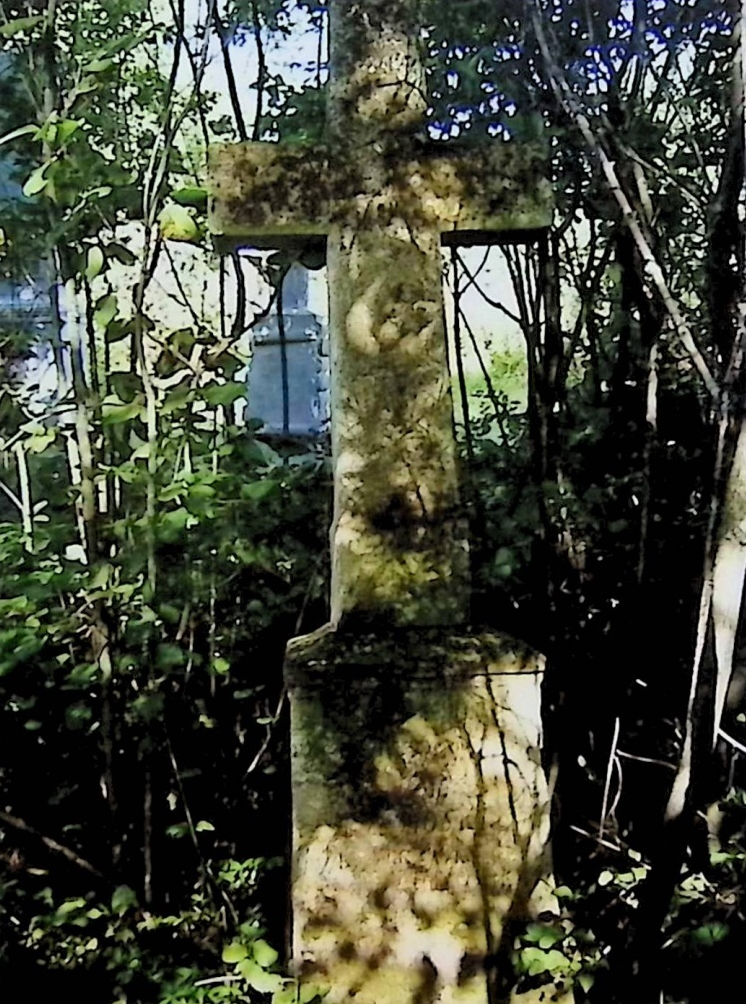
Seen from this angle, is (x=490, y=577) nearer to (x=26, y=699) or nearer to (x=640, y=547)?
(x=640, y=547)

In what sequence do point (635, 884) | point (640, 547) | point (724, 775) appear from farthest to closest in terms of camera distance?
point (640, 547) < point (724, 775) < point (635, 884)

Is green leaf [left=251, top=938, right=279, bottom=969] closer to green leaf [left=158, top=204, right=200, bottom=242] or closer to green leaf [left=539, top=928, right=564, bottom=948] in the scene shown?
green leaf [left=539, top=928, right=564, bottom=948]

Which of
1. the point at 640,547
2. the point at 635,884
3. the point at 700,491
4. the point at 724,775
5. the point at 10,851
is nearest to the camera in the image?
the point at 635,884

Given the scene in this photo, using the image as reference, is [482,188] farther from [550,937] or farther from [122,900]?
[122,900]

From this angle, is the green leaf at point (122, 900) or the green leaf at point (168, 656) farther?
the green leaf at point (168, 656)

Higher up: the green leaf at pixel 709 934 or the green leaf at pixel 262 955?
the green leaf at pixel 709 934

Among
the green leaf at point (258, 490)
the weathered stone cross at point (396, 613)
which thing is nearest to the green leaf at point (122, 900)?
the weathered stone cross at point (396, 613)

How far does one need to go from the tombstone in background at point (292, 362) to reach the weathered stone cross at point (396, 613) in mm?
1400

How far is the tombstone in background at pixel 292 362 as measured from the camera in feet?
10.9

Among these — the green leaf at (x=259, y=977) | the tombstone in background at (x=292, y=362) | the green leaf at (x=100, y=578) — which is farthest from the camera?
the tombstone in background at (x=292, y=362)

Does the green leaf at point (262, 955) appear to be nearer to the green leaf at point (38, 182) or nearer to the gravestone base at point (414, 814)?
the gravestone base at point (414, 814)

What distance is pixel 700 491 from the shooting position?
2.63 meters

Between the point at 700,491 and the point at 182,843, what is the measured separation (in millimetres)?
1572

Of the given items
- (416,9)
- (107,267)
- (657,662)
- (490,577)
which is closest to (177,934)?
(490,577)
